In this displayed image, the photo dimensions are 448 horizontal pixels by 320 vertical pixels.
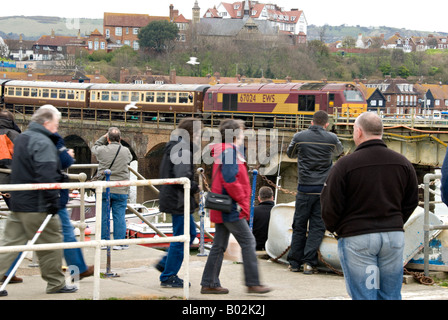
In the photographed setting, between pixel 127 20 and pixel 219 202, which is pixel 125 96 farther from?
pixel 127 20

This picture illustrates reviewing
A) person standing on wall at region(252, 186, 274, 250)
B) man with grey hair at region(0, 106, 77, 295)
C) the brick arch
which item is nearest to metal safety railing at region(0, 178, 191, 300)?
man with grey hair at region(0, 106, 77, 295)

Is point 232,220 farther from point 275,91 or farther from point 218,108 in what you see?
point 218,108

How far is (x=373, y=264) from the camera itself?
15.0 feet

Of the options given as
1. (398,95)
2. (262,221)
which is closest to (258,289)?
(262,221)

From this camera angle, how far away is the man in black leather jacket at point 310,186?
7328 millimetres

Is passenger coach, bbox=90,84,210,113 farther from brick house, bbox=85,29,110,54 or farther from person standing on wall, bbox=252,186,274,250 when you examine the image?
brick house, bbox=85,29,110,54

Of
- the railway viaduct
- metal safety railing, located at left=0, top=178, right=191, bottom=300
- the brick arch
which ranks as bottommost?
the brick arch

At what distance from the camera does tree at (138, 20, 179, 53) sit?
116269 mm

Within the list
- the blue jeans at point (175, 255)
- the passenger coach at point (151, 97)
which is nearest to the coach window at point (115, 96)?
the passenger coach at point (151, 97)

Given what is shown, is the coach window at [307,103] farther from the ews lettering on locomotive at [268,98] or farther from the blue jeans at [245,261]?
the blue jeans at [245,261]

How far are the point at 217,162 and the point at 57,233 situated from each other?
1.44 meters

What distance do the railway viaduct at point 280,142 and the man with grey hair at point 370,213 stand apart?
533 inches

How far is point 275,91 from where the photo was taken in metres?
37.8

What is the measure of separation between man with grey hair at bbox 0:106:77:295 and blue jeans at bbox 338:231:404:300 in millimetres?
2366
